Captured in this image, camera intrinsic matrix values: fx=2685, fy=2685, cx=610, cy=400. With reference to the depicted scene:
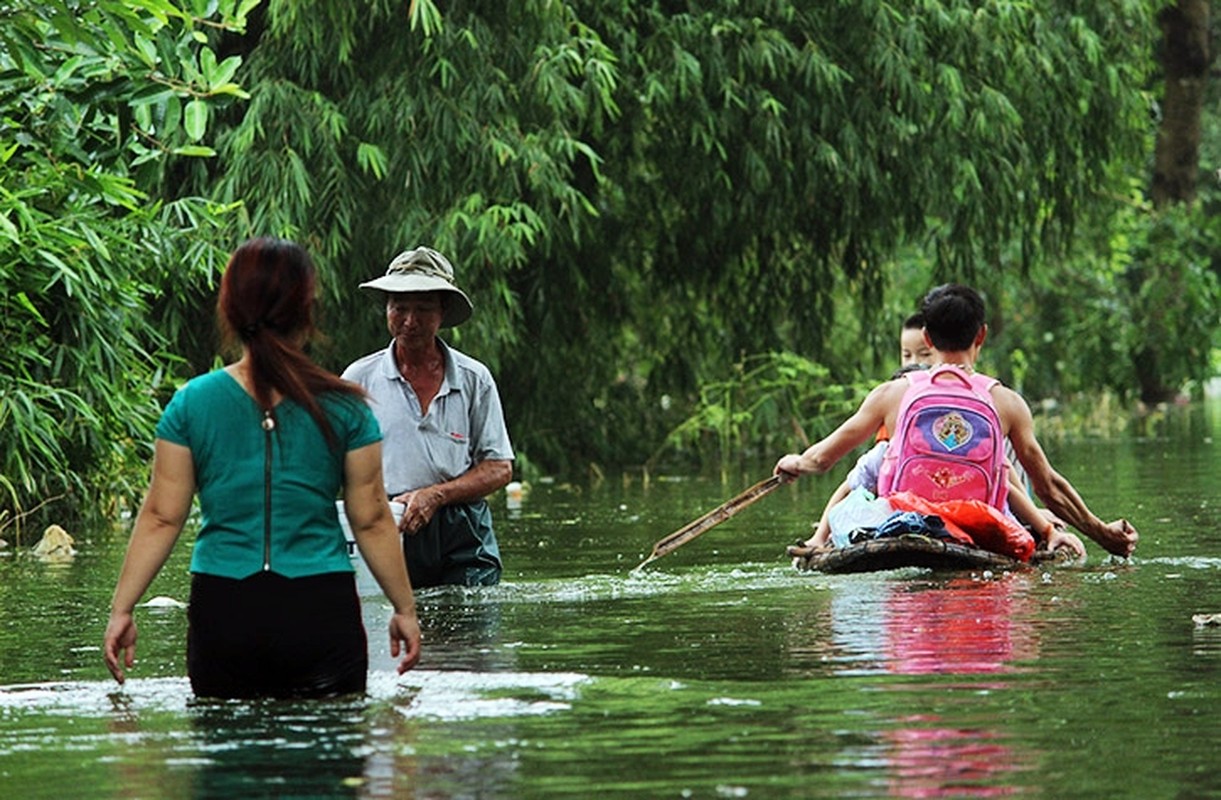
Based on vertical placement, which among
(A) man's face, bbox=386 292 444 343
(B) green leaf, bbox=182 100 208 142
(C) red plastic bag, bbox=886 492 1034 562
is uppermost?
(B) green leaf, bbox=182 100 208 142

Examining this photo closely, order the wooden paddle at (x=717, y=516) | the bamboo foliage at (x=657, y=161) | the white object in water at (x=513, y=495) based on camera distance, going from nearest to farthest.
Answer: the wooden paddle at (x=717, y=516), the white object in water at (x=513, y=495), the bamboo foliage at (x=657, y=161)

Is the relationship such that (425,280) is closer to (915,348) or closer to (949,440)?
(949,440)

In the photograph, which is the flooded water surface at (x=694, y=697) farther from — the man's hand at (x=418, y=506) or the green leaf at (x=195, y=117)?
the green leaf at (x=195, y=117)

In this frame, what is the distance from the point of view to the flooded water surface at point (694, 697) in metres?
5.95

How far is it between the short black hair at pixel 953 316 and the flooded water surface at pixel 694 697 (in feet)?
3.55

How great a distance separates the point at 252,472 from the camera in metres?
6.84

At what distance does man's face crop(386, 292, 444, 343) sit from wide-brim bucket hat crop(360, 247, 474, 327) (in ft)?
0.16

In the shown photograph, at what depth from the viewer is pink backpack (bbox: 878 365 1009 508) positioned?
1168 cm

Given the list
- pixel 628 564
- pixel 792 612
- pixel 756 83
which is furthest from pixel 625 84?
pixel 792 612

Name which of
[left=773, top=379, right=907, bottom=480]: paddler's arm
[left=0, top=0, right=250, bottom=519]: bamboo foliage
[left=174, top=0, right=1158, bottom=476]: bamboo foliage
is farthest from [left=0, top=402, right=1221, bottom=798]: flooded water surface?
[left=174, top=0, right=1158, bottom=476]: bamboo foliage

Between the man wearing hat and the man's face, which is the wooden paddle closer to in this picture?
the man wearing hat

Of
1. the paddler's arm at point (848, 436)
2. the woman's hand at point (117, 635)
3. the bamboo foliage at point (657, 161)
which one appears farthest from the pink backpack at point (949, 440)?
the bamboo foliage at point (657, 161)

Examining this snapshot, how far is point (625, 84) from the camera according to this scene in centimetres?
2169

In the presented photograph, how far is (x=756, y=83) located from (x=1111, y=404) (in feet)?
52.1
